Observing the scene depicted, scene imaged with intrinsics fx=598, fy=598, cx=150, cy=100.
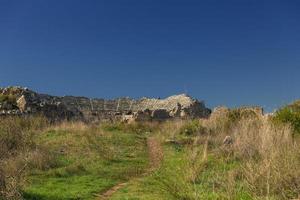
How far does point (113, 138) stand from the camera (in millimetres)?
32406

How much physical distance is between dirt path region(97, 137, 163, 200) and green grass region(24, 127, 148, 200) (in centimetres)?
26

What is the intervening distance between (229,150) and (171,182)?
8949 millimetres

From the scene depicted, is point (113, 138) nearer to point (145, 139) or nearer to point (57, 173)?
point (145, 139)

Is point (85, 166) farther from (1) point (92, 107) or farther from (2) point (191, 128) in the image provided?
(1) point (92, 107)

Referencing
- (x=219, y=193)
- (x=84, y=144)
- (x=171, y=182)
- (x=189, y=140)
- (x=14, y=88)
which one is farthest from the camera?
(x=14, y=88)

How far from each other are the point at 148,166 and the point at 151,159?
2.49 m

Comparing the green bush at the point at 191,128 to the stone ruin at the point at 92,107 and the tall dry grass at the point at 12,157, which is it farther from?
the tall dry grass at the point at 12,157

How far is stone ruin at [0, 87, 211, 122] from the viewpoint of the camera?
49188mm

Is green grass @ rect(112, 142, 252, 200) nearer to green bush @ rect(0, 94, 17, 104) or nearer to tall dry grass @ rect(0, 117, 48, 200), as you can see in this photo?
tall dry grass @ rect(0, 117, 48, 200)

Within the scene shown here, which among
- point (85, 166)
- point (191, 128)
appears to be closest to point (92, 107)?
point (191, 128)

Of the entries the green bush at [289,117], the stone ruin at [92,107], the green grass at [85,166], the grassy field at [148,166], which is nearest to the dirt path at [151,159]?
the grassy field at [148,166]

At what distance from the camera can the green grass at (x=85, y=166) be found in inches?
677

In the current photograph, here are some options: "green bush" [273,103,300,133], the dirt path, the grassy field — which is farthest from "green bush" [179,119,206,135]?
"green bush" [273,103,300,133]

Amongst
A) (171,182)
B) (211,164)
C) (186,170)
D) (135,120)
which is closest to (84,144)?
(211,164)
